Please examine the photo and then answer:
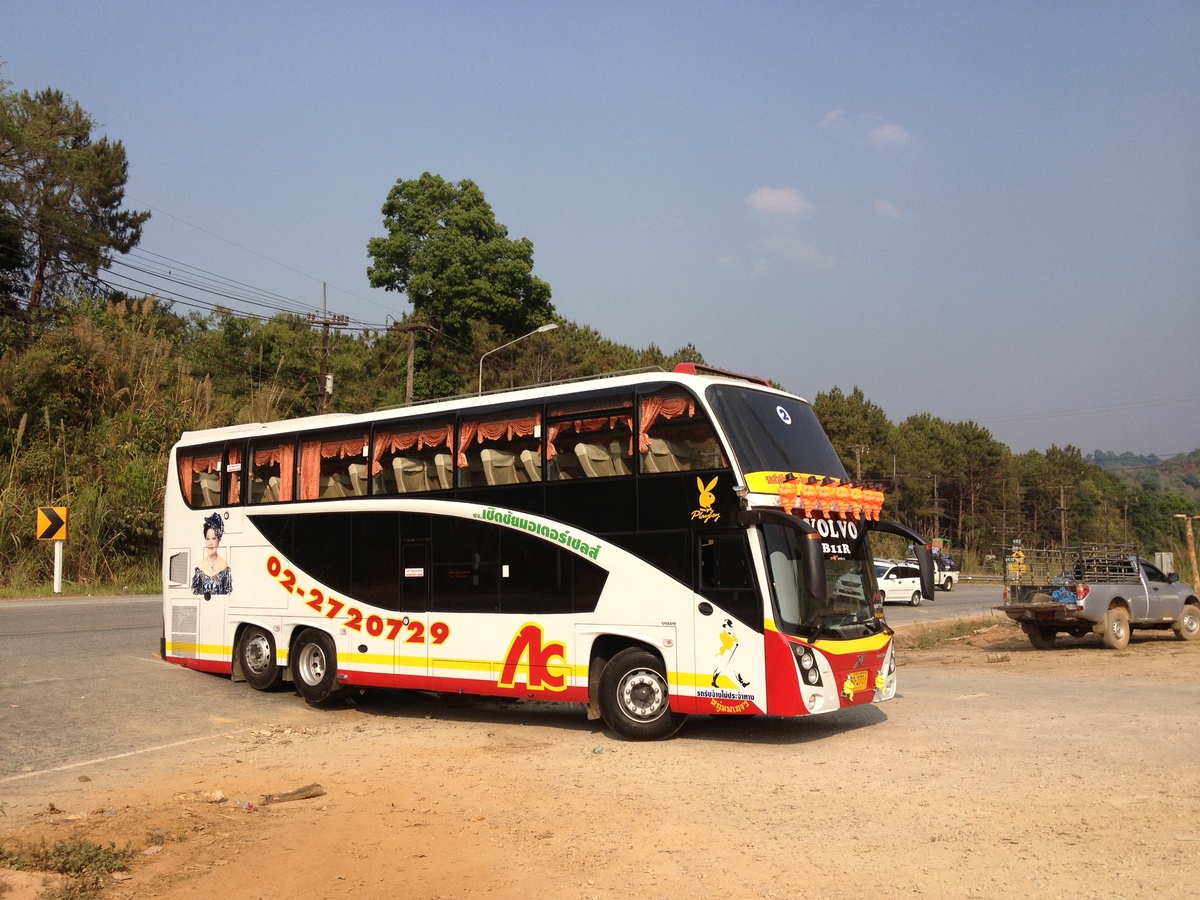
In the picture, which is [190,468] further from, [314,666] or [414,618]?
[414,618]

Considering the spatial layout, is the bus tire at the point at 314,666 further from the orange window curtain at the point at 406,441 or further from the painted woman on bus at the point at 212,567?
the orange window curtain at the point at 406,441

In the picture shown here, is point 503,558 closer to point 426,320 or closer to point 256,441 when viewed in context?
point 256,441

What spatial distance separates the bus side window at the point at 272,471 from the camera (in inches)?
603

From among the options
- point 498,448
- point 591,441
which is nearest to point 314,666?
point 498,448

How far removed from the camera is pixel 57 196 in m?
45.3

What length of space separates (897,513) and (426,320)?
152ft

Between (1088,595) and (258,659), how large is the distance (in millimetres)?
14501

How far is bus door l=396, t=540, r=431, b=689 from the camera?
13406 mm

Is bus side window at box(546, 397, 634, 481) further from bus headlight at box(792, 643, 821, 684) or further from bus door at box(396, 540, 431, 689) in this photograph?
bus headlight at box(792, 643, 821, 684)

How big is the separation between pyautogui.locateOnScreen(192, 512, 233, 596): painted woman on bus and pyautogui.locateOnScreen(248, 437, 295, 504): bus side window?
81 cm

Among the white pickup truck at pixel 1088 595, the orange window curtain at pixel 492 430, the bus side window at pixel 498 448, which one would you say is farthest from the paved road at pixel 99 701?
the white pickup truck at pixel 1088 595

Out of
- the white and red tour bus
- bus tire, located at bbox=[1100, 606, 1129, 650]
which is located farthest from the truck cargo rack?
the white and red tour bus

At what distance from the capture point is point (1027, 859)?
263 inches

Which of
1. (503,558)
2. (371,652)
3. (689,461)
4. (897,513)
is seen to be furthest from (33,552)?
(897,513)
